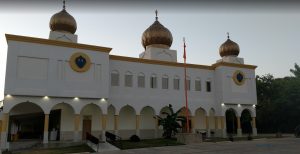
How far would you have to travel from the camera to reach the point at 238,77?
38.6 metres

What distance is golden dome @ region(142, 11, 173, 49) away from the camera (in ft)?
125

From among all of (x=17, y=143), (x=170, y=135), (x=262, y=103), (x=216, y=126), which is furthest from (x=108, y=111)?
(x=262, y=103)

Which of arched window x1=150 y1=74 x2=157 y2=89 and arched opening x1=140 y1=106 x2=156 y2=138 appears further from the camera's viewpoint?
arched window x1=150 y1=74 x2=157 y2=89

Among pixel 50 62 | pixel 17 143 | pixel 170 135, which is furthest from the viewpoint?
pixel 170 135

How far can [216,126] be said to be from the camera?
37.4 m

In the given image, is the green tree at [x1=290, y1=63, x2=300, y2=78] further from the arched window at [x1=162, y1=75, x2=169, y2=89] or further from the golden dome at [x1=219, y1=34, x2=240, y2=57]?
the arched window at [x1=162, y1=75, x2=169, y2=89]

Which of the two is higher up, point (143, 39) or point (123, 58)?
point (143, 39)

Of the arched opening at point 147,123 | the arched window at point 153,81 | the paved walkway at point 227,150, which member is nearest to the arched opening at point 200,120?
the arched opening at point 147,123

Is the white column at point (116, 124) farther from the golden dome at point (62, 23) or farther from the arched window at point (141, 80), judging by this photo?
the golden dome at point (62, 23)

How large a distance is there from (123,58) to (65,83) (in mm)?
7705

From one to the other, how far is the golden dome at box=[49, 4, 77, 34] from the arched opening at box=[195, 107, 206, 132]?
19.2 metres

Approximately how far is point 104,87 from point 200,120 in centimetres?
1523

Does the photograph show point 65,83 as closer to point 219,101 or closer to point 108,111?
point 108,111

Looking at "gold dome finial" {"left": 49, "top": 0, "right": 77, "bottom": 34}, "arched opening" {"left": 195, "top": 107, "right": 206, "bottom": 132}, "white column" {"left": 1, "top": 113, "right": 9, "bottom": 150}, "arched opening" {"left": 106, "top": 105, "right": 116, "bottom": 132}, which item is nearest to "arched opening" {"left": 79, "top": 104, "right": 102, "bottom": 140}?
"arched opening" {"left": 106, "top": 105, "right": 116, "bottom": 132}
